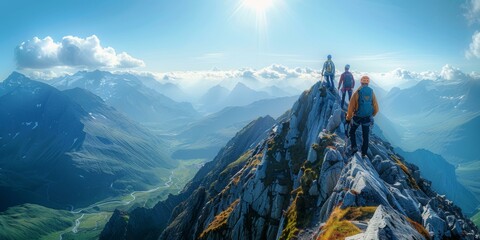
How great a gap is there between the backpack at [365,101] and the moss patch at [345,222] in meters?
9.26

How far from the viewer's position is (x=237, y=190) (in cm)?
8238

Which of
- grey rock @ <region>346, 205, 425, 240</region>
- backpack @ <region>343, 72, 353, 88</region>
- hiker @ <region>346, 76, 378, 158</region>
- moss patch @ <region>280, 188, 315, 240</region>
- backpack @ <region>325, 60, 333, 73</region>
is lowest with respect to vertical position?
moss patch @ <region>280, 188, 315, 240</region>

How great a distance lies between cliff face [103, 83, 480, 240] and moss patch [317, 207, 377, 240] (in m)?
0.07

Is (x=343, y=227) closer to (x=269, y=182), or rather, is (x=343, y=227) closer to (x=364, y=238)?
(x=364, y=238)

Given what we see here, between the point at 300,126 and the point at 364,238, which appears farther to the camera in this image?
the point at 300,126

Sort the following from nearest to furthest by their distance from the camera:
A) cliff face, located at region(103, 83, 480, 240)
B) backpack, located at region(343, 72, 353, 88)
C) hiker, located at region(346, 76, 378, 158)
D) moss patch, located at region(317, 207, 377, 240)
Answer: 1. moss patch, located at region(317, 207, 377, 240)
2. cliff face, located at region(103, 83, 480, 240)
3. hiker, located at region(346, 76, 378, 158)
4. backpack, located at region(343, 72, 353, 88)

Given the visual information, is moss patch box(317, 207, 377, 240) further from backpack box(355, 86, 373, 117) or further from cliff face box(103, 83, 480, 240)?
backpack box(355, 86, 373, 117)

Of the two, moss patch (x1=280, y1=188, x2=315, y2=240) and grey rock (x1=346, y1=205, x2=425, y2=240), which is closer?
grey rock (x1=346, y1=205, x2=425, y2=240)

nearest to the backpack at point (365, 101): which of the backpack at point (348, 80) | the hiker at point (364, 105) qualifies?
the hiker at point (364, 105)

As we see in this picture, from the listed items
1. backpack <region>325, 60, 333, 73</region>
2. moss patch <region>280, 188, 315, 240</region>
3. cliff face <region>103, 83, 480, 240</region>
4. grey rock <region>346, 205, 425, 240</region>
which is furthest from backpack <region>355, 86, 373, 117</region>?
backpack <region>325, 60, 333, 73</region>

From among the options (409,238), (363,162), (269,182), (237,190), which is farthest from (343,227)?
(237,190)

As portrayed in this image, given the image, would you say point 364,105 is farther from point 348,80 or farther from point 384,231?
point 348,80

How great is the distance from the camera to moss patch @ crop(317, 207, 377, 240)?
23089 millimetres

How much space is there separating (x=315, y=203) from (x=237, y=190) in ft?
148
